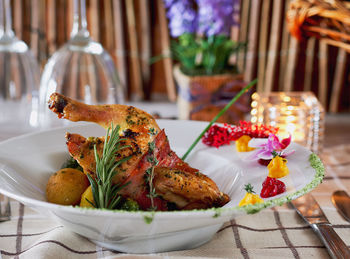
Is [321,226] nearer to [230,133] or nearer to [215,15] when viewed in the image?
[230,133]

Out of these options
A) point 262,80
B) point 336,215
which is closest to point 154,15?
point 262,80

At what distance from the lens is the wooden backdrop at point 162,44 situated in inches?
64.9

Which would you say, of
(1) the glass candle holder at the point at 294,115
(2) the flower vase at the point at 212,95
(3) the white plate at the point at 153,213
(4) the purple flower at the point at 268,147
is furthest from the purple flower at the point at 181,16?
(4) the purple flower at the point at 268,147

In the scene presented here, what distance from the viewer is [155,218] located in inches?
20.7

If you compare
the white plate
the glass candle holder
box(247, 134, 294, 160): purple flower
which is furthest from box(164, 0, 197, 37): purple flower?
box(247, 134, 294, 160): purple flower

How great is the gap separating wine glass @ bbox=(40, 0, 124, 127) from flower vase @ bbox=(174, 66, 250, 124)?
0.69 ft

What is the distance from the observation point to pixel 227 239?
0.71 metres

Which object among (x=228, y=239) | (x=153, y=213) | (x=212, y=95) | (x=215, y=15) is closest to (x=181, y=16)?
(x=215, y=15)

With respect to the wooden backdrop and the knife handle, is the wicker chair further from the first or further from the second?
the wooden backdrop

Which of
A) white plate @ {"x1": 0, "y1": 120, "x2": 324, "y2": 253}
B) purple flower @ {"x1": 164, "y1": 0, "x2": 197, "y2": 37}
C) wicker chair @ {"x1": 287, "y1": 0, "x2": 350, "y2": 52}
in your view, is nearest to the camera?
white plate @ {"x1": 0, "y1": 120, "x2": 324, "y2": 253}

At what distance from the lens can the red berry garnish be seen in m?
0.62

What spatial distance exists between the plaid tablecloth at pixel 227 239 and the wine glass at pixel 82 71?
517mm

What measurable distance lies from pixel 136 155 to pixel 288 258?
9.9 inches

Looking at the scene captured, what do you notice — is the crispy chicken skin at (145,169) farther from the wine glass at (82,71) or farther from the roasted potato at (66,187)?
the wine glass at (82,71)
